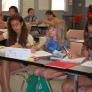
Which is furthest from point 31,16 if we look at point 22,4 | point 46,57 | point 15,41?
point 46,57

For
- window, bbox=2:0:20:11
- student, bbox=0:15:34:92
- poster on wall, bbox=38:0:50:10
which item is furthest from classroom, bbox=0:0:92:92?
window, bbox=2:0:20:11

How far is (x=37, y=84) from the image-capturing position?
9.18 feet

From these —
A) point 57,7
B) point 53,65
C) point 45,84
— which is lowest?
point 45,84

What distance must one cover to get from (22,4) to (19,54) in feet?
22.4

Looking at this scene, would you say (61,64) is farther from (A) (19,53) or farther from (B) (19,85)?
(B) (19,85)

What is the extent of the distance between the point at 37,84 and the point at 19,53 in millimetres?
632

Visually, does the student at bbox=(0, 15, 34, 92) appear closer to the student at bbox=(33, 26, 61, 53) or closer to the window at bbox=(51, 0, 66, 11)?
the student at bbox=(33, 26, 61, 53)

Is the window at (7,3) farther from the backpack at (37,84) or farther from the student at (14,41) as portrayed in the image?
the backpack at (37,84)

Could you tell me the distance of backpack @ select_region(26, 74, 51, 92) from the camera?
9.06 feet

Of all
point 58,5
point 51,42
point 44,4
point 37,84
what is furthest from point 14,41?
point 58,5

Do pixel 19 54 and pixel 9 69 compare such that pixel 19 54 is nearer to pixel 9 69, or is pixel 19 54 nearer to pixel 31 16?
pixel 9 69

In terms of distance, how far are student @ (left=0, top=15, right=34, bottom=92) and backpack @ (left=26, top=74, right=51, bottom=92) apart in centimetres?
21

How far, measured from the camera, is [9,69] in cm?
285

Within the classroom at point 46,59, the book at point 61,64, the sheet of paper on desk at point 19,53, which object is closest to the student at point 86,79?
the classroom at point 46,59
